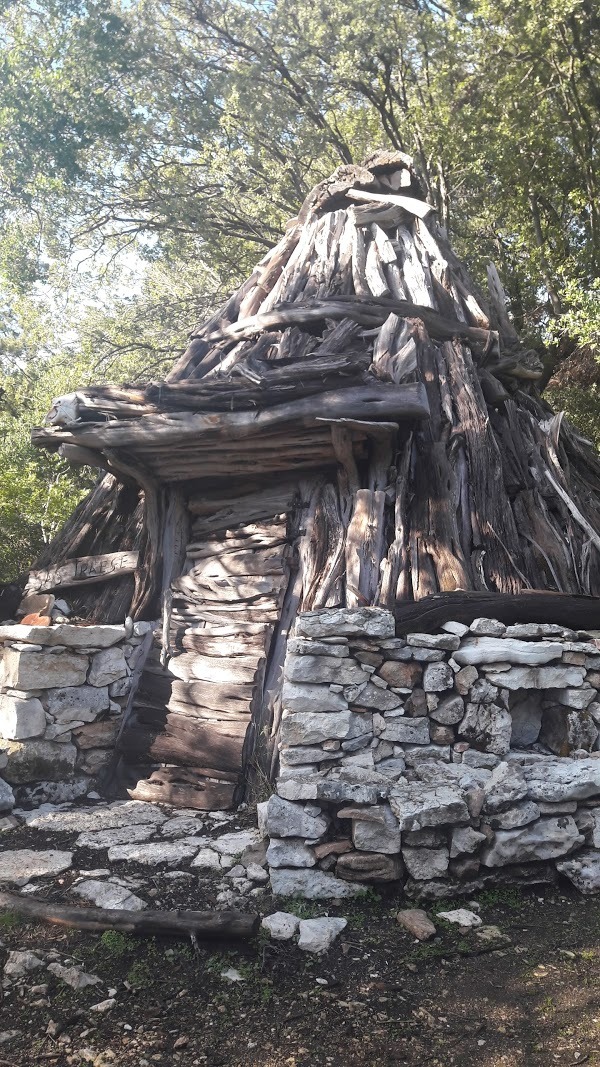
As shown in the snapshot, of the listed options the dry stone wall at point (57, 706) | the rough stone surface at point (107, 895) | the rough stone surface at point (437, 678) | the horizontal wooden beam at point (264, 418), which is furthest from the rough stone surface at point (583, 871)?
the dry stone wall at point (57, 706)

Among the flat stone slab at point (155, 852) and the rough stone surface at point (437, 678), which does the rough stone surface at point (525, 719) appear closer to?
the rough stone surface at point (437, 678)

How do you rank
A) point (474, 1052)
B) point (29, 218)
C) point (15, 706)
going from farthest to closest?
point (29, 218) → point (15, 706) → point (474, 1052)

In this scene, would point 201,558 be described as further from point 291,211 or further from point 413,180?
point 291,211

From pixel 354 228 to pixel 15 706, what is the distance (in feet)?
24.0

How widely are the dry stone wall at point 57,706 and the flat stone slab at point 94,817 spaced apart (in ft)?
1.09

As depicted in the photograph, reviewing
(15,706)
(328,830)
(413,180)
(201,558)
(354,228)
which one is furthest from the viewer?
(413,180)

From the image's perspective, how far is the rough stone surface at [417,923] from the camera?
391 cm

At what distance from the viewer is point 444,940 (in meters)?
3.91

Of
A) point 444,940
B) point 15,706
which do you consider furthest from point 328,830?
point 15,706

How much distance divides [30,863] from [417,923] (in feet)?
8.33

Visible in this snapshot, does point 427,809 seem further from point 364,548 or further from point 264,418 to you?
point 264,418

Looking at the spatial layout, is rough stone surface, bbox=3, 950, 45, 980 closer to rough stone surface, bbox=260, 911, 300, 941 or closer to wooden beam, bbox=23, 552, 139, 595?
rough stone surface, bbox=260, 911, 300, 941

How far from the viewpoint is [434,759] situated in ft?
15.5

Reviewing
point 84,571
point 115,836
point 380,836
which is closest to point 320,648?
point 380,836
